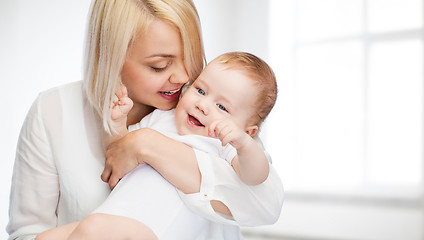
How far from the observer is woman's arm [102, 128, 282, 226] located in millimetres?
913

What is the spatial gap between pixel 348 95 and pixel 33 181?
83.9 inches

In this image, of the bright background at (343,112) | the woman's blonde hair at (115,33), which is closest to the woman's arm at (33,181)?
the woman's blonde hair at (115,33)

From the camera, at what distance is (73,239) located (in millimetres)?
819

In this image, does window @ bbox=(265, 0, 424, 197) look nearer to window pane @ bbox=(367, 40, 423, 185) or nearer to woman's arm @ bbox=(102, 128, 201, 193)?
window pane @ bbox=(367, 40, 423, 185)

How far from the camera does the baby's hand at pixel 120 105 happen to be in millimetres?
965

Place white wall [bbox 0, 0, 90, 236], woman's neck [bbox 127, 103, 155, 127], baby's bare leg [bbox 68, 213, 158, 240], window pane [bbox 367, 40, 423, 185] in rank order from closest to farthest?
baby's bare leg [bbox 68, 213, 158, 240] < woman's neck [bbox 127, 103, 155, 127] < white wall [bbox 0, 0, 90, 236] < window pane [bbox 367, 40, 423, 185]

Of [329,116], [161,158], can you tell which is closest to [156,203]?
[161,158]

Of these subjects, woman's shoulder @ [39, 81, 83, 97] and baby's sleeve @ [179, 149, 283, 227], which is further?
woman's shoulder @ [39, 81, 83, 97]

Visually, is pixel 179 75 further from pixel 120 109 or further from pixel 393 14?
pixel 393 14

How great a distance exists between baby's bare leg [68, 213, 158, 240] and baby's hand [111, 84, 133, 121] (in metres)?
0.21

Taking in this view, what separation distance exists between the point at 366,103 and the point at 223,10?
3.30ft

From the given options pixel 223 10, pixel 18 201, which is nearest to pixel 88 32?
pixel 18 201

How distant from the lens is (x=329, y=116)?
2.83 m

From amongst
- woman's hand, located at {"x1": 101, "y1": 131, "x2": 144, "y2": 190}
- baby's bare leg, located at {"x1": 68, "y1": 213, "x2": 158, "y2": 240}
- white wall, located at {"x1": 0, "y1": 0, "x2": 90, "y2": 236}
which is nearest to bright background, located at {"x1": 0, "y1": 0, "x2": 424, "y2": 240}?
white wall, located at {"x1": 0, "y1": 0, "x2": 90, "y2": 236}
